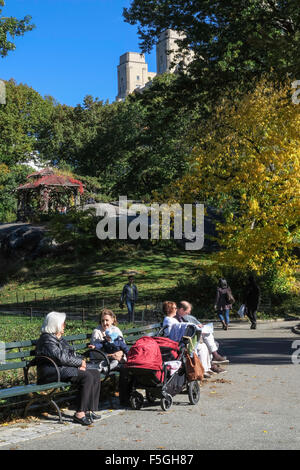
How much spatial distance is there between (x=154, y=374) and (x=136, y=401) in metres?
0.57

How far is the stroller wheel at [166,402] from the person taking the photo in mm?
7746

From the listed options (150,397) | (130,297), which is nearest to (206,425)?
(150,397)

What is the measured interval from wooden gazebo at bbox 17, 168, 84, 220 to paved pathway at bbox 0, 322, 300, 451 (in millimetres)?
31985

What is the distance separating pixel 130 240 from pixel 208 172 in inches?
638

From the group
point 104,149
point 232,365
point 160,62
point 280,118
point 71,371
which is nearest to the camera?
point 71,371

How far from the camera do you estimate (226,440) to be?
611cm

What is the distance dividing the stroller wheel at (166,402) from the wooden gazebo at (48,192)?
3304 cm

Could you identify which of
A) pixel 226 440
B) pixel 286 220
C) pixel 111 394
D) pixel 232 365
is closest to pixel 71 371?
pixel 111 394

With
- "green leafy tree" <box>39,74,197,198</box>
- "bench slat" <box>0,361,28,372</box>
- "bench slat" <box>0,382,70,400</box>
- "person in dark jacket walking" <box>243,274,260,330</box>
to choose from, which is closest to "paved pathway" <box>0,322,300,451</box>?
"bench slat" <box>0,382,70,400</box>

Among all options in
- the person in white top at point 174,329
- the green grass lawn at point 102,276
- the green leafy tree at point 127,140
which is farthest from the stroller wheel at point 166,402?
the green leafy tree at point 127,140

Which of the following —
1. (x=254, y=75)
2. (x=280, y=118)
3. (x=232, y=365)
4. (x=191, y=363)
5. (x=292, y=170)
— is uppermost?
(x=254, y=75)

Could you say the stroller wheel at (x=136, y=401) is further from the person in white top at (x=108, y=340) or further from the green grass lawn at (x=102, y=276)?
the green grass lawn at (x=102, y=276)

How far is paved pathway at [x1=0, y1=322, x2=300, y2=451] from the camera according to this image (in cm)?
602
